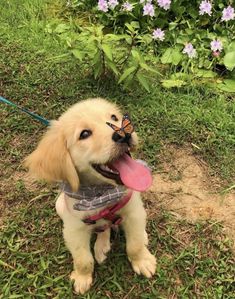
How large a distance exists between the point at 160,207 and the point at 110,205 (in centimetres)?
79

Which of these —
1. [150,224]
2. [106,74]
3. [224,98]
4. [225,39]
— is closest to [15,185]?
[150,224]

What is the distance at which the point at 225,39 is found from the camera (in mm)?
4293

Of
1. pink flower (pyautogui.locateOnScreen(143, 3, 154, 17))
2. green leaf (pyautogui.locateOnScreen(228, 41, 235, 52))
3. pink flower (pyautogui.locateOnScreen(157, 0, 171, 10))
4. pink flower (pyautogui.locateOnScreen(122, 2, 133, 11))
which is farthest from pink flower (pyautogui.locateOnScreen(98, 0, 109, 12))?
green leaf (pyautogui.locateOnScreen(228, 41, 235, 52))

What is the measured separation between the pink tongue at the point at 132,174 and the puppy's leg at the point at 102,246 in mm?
702

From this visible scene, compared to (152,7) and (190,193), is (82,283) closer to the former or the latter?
(190,193)

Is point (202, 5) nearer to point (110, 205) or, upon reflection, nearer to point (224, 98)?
point (224, 98)

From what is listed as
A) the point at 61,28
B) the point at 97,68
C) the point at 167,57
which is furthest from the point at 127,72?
the point at 61,28

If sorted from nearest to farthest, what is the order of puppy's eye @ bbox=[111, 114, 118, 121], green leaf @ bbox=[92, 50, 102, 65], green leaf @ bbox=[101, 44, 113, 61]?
puppy's eye @ bbox=[111, 114, 118, 121] < green leaf @ bbox=[101, 44, 113, 61] < green leaf @ bbox=[92, 50, 102, 65]

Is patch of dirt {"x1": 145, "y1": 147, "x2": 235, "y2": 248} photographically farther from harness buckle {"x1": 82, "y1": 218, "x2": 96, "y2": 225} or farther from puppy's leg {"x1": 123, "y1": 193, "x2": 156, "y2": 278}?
harness buckle {"x1": 82, "y1": 218, "x2": 96, "y2": 225}

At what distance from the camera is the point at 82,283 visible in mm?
2787

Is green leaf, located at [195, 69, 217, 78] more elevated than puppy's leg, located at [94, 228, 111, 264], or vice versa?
green leaf, located at [195, 69, 217, 78]

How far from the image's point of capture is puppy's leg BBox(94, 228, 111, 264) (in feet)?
9.55

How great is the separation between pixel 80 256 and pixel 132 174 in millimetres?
678

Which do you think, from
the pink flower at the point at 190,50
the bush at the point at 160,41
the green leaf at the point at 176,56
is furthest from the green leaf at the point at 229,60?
the green leaf at the point at 176,56
